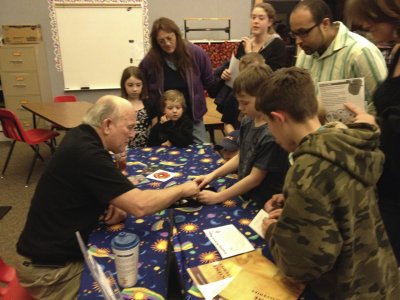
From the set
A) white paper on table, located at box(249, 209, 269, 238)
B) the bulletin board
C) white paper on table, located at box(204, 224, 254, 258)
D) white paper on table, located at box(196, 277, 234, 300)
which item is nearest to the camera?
white paper on table, located at box(196, 277, 234, 300)

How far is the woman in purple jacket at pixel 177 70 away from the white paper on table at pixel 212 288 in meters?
1.95

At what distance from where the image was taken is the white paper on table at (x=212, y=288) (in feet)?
3.63

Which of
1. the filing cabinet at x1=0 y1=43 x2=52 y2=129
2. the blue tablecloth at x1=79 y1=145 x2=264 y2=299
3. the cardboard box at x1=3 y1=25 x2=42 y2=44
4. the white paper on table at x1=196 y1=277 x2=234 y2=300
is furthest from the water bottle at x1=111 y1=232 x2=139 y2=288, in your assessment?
the cardboard box at x1=3 y1=25 x2=42 y2=44

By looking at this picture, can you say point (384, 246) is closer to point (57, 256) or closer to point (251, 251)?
point (251, 251)

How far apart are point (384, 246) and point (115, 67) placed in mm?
5968

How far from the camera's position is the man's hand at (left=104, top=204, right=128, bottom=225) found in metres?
1.61

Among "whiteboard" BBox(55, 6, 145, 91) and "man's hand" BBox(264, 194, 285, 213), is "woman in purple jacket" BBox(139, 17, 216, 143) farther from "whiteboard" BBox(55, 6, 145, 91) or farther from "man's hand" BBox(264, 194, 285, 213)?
"whiteboard" BBox(55, 6, 145, 91)

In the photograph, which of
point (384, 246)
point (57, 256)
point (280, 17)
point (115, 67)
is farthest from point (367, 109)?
point (115, 67)

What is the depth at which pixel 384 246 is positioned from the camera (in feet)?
3.65

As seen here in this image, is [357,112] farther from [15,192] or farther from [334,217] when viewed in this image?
[15,192]

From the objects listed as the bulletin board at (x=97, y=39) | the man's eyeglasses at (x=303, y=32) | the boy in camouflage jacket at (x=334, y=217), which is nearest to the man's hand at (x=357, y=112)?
the boy in camouflage jacket at (x=334, y=217)

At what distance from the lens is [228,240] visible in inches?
56.0

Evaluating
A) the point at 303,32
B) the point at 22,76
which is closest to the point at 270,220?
the point at 303,32

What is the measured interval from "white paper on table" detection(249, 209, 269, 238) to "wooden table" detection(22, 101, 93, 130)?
262 centimetres
